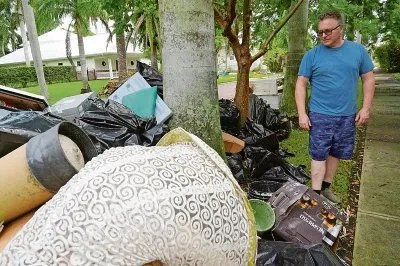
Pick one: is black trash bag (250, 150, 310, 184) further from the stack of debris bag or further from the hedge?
the hedge

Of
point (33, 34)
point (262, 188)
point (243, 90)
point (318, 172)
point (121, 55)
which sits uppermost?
point (33, 34)

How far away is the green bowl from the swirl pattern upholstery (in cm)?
103

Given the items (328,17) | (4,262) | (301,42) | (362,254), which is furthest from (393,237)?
(301,42)

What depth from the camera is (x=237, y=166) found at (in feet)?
11.6

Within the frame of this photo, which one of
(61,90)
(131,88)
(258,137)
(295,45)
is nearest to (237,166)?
(258,137)

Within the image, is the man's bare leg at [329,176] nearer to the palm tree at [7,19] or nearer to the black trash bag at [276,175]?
the black trash bag at [276,175]

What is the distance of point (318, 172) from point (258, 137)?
49.0 inches

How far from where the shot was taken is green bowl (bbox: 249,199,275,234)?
243 cm

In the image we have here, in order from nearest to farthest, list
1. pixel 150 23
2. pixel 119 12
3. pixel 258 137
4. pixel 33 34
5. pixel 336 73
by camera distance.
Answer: pixel 336 73 < pixel 258 137 < pixel 119 12 < pixel 33 34 < pixel 150 23

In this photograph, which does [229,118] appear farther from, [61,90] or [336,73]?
[61,90]

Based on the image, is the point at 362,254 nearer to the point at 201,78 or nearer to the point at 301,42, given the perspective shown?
the point at 201,78

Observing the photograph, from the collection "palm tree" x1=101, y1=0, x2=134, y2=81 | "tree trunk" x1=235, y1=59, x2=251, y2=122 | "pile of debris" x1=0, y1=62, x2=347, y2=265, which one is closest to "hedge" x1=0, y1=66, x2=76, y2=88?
"palm tree" x1=101, y1=0, x2=134, y2=81

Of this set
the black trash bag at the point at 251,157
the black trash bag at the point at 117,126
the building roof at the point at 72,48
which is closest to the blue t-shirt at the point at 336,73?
the black trash bag at the point at 251,157

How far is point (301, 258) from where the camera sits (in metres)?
1.95
